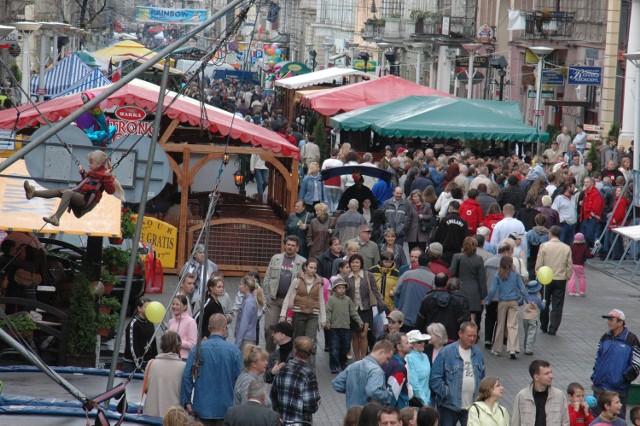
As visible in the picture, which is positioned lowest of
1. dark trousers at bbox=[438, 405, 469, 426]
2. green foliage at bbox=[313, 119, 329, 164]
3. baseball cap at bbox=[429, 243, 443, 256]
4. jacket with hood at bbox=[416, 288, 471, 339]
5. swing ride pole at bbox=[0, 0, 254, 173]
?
green foliage at bbox=[313, 119, 329, 164]

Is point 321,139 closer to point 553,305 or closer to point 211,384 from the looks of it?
point 553,305

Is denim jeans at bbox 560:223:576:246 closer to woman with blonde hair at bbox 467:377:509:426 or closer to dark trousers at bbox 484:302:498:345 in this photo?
dark trousers at bbox 484:302:498:345

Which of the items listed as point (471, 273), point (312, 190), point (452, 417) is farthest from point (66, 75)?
point (452, 417)

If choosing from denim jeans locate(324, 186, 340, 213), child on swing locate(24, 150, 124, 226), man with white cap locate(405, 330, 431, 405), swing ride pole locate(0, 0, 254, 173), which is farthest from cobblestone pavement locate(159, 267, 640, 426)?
swing ride pole locate(0, 0, 254, 173)

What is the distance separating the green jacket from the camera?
15258 mm

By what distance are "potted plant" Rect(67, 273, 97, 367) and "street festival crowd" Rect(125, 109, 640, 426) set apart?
1042 mm

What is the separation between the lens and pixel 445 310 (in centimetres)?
1455

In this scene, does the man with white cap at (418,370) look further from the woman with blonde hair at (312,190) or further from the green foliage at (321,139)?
the green foliage at (321,139)

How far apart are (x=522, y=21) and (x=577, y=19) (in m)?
1.91

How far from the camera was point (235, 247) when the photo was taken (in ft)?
73.3

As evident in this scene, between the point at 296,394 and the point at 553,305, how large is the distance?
27.6ft

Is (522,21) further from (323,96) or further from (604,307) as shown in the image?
(604,307)

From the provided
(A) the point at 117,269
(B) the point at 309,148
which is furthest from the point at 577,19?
(A) the point at 117,269

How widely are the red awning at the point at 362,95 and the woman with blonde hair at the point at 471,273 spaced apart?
856 inches
